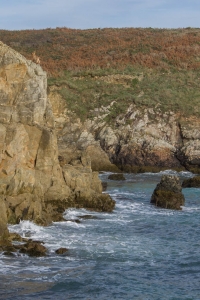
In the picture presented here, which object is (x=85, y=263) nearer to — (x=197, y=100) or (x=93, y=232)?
(x=93, y=232)

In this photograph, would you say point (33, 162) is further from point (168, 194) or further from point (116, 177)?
point (116, 177)

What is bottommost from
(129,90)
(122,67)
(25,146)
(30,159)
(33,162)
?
(33,162)

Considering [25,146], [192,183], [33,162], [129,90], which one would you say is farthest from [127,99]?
[25,146]

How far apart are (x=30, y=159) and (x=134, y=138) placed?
19.4 meters

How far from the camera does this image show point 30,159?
2261cm

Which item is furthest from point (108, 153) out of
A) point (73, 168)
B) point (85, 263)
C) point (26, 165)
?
point (85, 263)

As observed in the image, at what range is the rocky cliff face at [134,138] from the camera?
3988 centimetres

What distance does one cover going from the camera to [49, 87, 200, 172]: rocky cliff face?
131 ft

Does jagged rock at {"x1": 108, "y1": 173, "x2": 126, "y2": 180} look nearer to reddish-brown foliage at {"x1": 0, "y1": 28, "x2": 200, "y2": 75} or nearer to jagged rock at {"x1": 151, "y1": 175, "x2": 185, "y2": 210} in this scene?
jagged rock at {"x1": 151, "y1": 175, "x2": 185, "y2": 210}

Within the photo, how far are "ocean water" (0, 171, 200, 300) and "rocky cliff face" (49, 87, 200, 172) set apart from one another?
584 inches

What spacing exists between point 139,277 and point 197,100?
1332 inches

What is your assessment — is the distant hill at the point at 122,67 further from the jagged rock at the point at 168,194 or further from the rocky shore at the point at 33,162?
the jagged rock at the point at 168,194

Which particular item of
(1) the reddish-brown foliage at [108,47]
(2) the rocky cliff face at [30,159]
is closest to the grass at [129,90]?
(1) the reddish-brown foliage at [108,47]

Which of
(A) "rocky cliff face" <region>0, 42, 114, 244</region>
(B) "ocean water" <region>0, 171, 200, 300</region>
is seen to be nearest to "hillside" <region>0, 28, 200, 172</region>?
(A) "rocky cliff face" <region>0, 42, 114, 244</region>
